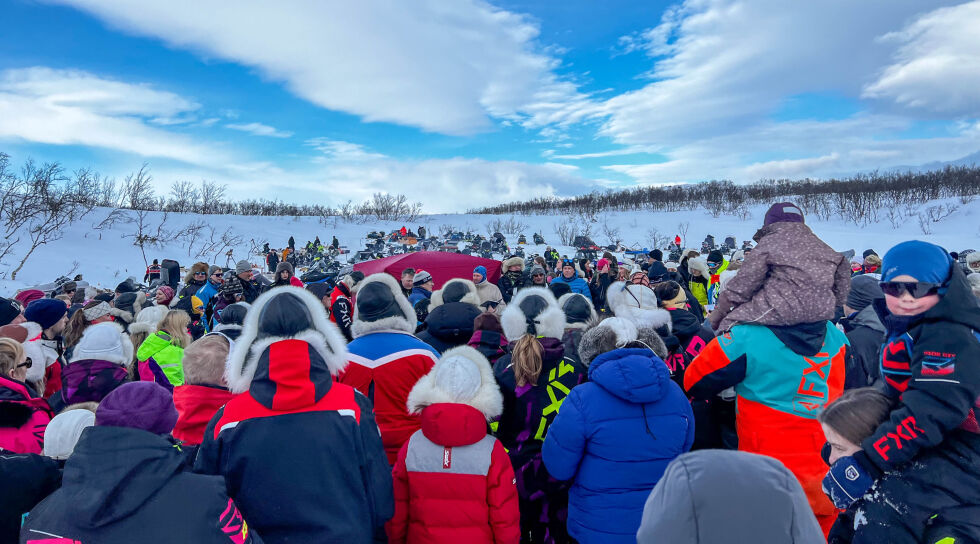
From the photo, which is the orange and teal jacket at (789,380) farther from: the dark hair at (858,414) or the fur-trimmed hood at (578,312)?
the fur-trimmed hood at (578,312)

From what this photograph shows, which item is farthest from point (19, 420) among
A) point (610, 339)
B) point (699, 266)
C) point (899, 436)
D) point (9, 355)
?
point (699, 266)

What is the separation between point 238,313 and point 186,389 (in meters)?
1.48

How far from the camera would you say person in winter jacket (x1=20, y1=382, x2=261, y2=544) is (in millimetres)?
1268

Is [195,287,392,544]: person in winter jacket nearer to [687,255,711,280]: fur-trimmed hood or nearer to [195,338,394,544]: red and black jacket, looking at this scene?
[195,338,394,544]: red and black jacket

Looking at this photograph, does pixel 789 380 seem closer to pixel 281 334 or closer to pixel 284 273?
pixel 281 334

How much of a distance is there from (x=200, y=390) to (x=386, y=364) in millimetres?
873

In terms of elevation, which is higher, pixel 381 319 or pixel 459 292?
pixel 381 319

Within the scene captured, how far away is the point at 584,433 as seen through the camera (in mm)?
2102

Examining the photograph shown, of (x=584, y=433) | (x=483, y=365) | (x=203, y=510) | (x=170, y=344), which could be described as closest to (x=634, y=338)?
(x=584, y=433)

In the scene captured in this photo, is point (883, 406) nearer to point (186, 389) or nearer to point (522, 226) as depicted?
point (186, 389)

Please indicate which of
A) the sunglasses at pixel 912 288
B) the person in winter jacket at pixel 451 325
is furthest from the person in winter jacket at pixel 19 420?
the sunglasses at pixel 912 288

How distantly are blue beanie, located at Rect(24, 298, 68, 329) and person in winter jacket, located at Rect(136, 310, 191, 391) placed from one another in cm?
130

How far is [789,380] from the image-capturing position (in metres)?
2.25

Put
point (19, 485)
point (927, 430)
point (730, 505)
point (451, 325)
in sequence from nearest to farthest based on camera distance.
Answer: point (730, 505) → point (927, 430) → point (19, 485) → point (451, 325)
